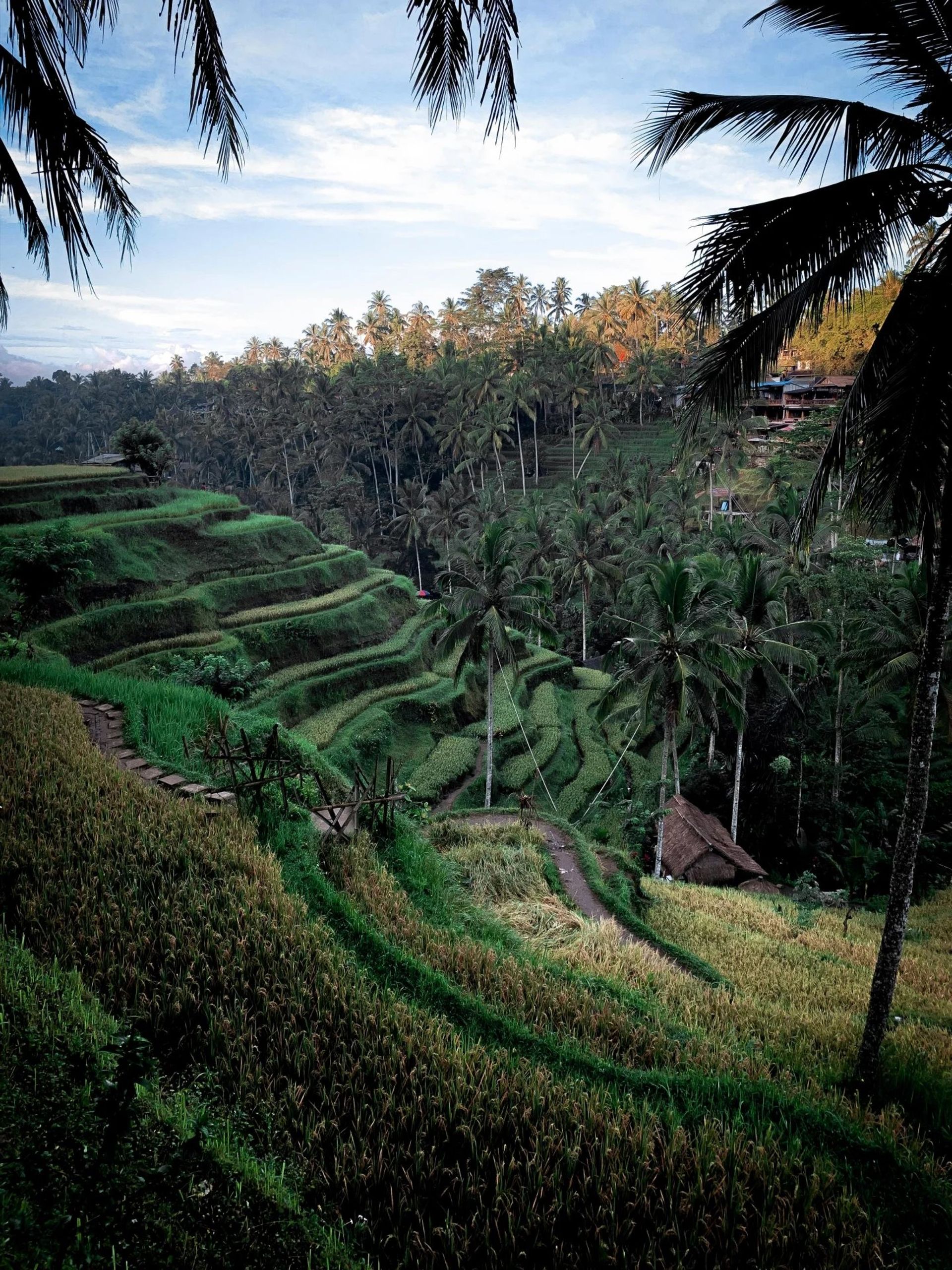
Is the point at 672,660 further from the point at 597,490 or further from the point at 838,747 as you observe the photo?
the point at 597,490

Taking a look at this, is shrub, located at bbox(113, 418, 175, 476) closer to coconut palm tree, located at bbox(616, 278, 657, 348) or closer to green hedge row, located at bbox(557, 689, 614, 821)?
green hedge row, located at bbox(557, 689, 614, 821)

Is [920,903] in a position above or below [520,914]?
below

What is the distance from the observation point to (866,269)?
4152mm

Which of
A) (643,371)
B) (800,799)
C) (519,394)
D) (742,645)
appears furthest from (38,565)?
(643,371)

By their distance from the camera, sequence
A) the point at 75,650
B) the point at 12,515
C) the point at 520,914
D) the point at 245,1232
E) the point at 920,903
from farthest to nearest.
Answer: the point at 12,515 → the point at 75,650 → the point at 920,903 → the point at 520,914 → the point at 245,1232

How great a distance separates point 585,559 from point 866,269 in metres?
32.2

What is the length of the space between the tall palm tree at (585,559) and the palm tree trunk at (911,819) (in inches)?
1213

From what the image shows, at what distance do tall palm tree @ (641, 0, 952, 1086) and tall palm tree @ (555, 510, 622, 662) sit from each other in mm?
31365

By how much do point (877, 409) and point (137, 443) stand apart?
34289 mm

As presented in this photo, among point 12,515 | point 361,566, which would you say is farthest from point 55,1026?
point 361,566

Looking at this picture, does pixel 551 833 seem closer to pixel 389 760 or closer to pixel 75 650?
pixel 389 760

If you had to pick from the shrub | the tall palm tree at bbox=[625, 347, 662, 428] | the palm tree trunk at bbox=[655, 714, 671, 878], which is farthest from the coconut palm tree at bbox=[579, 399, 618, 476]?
the palm tree trunk at bbox=[655, 714, 671, 878]

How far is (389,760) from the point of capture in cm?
951

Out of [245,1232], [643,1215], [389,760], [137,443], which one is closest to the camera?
[245,1232]
